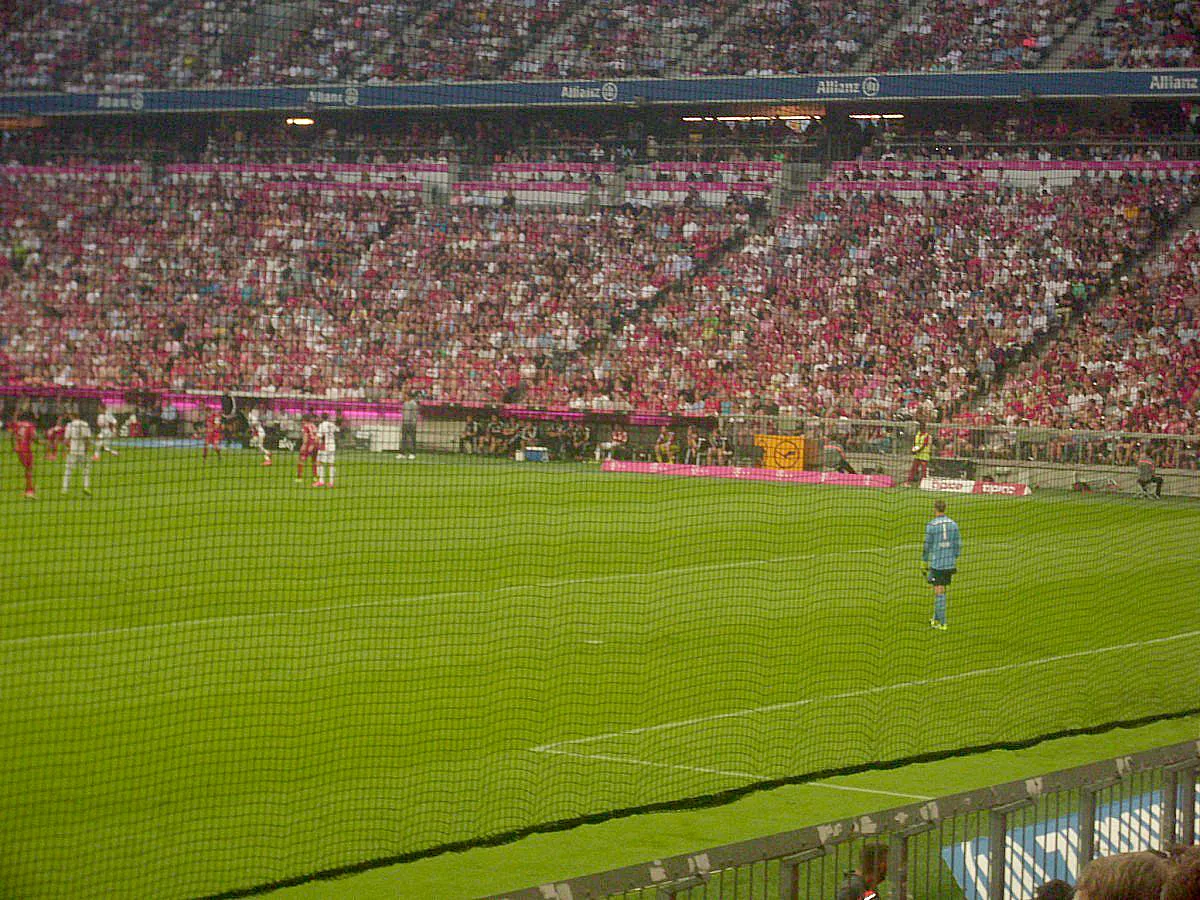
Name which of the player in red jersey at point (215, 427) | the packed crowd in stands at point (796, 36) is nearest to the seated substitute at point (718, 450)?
the packed crowd in stands at point (796, 36)

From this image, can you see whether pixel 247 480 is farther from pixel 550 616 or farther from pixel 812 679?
pixel 812 679

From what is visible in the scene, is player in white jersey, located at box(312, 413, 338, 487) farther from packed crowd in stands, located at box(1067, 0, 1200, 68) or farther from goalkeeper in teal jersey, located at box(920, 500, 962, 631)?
packed crowd in stands, located at box(1067, 0, 1200, 68)

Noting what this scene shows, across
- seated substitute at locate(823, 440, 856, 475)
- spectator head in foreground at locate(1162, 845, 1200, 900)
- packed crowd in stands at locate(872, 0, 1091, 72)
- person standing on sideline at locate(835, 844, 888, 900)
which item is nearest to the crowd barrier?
seated substitute at locate(823, 440, 856, 475)

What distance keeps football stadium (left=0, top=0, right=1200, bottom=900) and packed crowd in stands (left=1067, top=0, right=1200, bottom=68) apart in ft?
0.26

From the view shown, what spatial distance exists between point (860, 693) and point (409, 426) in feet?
62.8

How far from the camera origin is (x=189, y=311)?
82.0ft

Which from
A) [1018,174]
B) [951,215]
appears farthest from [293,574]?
[1018,174]

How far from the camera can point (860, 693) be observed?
1220cm

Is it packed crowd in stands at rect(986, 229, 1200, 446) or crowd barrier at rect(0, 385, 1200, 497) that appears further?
packed crowd in stands at rect(986, 229, 1200, 446)

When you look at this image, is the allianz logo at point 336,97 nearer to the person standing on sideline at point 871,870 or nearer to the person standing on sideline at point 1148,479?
the person standing on sideline at point 1148,479

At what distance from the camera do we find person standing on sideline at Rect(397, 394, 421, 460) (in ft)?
94.9

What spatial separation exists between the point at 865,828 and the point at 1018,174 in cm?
2524

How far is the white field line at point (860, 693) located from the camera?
10.6 m

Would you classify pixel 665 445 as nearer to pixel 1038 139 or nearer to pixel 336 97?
pixel 1038 139
